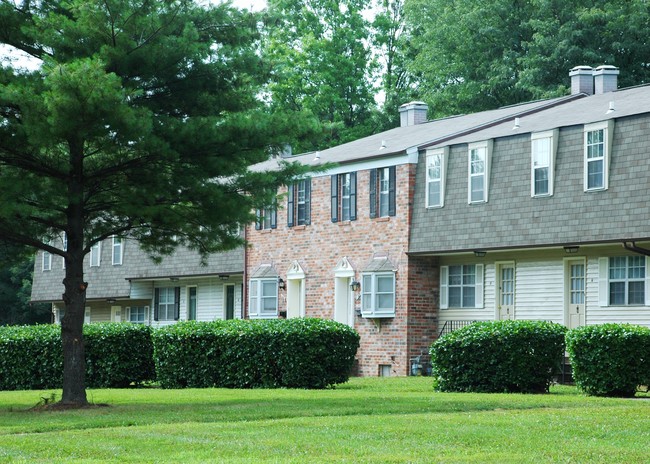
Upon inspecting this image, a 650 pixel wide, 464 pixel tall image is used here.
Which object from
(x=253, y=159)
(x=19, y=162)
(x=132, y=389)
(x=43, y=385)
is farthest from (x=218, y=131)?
(x=43, y=385)

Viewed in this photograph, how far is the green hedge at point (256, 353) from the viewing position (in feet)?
79.7

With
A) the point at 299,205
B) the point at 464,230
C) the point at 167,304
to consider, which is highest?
the point at 299,205

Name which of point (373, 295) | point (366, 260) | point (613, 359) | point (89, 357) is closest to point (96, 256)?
point (366, 260)

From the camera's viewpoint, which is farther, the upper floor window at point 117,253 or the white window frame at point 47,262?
the white window frame at point 47,262

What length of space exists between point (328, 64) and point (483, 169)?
87.8 ft

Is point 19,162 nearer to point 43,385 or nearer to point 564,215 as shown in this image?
point 43,385

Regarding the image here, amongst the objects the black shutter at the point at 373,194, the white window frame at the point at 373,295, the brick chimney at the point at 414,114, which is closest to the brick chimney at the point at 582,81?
the black shutter at the point at 373,194

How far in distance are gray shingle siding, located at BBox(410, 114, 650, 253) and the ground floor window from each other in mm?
1076

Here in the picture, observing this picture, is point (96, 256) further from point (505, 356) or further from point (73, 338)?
point (505, 356)

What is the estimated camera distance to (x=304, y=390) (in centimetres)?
2362

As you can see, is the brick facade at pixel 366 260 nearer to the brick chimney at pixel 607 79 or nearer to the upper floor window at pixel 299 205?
the upper floor window at pixel 299 205

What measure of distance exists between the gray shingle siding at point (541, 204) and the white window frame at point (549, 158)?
0.40 feet

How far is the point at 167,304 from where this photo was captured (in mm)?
44312

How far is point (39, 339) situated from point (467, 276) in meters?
11.2
